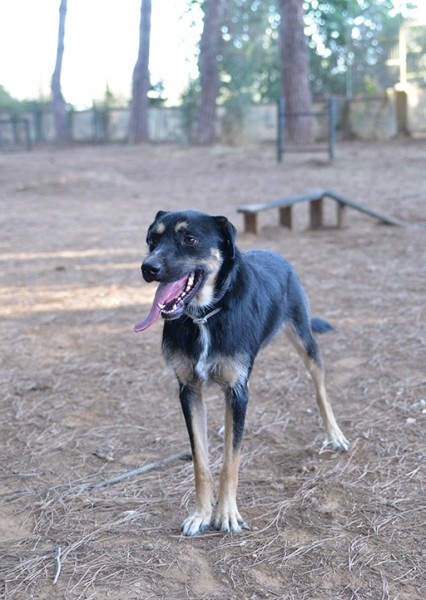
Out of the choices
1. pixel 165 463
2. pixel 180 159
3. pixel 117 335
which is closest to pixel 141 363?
pixel 117 335

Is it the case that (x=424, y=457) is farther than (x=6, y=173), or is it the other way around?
(x=6, y=173)

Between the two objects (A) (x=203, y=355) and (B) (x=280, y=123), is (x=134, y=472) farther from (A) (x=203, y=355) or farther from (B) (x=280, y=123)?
(B) (x=280, y=123)

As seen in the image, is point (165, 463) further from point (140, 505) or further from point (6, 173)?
point (6, 173)

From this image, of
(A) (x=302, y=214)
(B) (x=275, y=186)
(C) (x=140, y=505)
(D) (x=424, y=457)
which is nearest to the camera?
(C) (x=140, y=505)

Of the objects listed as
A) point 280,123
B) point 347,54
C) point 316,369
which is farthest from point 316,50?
point 316,369

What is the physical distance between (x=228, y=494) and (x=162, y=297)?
984mm

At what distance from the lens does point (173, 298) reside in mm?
3018

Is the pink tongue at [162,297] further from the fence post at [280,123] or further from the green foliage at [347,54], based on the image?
the green foliage at [347,54]

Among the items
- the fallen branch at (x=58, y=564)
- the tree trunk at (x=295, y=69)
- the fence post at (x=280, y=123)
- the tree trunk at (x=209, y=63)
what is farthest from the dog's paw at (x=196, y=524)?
the tree trunk at (x=209, y=63)

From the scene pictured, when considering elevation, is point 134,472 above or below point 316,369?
below

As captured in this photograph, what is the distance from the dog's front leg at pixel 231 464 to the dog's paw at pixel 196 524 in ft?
0.13

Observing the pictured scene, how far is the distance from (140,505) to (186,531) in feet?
1.12

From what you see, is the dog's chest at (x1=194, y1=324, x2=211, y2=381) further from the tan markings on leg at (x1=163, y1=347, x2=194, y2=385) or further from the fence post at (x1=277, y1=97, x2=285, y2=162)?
the fence post at (x1=277, y1=97, x2=285, y2=162)

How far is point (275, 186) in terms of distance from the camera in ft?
A: 50.9
